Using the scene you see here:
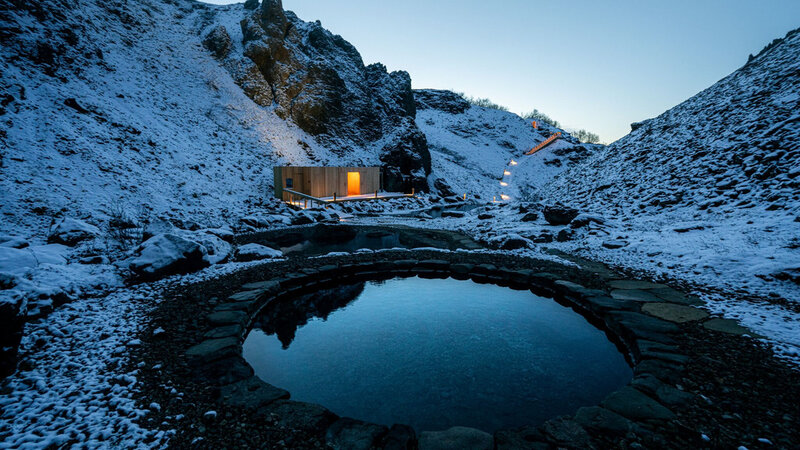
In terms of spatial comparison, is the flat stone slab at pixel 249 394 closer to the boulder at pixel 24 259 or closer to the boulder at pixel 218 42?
the boulder at pixel 24 259

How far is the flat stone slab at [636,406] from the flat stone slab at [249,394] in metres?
2.90

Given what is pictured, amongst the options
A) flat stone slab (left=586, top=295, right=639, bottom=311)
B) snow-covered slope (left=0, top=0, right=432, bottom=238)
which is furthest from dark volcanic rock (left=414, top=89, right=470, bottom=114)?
flat stone slab (left=586, top=295, right=639, bottom=311)

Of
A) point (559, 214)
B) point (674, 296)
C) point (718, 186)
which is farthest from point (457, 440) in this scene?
point (718, 186)

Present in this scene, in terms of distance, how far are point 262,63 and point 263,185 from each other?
17093 mm

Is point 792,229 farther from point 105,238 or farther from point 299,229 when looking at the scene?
point 105,238

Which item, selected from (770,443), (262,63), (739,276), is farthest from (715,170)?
(262,63)

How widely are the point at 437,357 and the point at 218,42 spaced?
120 ft

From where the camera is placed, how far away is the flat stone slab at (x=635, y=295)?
505cm

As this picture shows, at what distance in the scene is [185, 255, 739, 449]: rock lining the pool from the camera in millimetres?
2404

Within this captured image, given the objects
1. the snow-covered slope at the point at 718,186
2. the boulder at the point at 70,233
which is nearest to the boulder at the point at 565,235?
the snow-covered slope at the point at 718,186

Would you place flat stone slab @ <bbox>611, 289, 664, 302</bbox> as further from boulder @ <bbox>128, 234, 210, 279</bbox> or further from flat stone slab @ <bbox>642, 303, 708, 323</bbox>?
boulder @ <bbox>128, 234, 210, 279</bbox>

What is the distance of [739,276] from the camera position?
5504 mm

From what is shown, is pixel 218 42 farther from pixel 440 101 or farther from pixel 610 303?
pixel 440 101

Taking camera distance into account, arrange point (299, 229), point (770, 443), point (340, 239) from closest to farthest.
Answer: point (770, 443) → point (340, 239) → point (299, 229)
